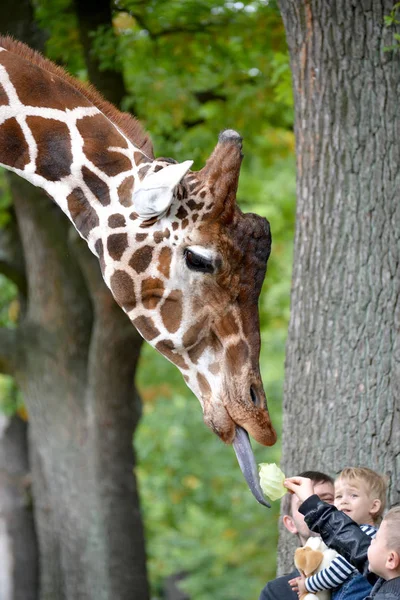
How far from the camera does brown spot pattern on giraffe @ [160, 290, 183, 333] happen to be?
12.4 feet

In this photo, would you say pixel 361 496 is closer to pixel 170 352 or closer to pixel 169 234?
pixel 170 352

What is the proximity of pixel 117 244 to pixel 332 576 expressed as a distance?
169cm

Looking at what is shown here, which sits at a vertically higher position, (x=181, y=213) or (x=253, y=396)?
(x=181, y=213)

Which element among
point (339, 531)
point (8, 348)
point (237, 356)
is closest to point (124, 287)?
point (237, 356)

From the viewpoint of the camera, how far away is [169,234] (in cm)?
378

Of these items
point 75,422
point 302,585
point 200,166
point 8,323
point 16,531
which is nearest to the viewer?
point 302,585

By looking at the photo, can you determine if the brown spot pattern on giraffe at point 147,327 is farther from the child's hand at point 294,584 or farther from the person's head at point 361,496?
the child's hand at point 294,584

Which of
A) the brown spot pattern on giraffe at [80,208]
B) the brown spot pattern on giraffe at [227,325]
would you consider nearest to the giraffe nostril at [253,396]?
the brown spot pattern on giraffe at [227,325]

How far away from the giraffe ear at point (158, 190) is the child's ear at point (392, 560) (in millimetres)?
1595

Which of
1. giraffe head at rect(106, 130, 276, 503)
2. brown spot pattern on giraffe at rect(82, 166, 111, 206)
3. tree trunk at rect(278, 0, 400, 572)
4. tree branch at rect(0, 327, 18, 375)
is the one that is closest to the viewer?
giraffe head at rect(106, 130, 276, 503)

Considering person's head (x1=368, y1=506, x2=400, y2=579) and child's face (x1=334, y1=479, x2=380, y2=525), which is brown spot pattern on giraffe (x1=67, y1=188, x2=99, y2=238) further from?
person's head (x1=368, y1=506, x2=400, y2=579)

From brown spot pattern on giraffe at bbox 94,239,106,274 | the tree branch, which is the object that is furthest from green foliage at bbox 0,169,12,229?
brown spot pattern on giraffe at bbox 94,239,106,274

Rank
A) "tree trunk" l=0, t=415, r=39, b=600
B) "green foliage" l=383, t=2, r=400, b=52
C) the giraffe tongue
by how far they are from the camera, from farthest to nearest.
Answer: "tree trunk" l=0, t=415, r=39, b=600
"green foliage" l=383, t=2, r=400, b=52
the giraffe tongue

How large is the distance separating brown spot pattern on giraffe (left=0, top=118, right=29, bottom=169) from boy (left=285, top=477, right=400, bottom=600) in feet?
6.08
